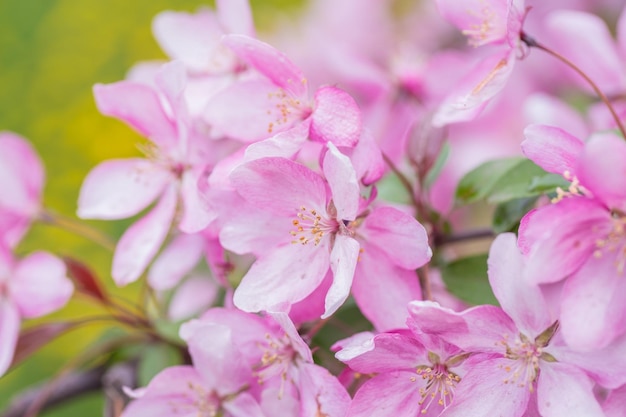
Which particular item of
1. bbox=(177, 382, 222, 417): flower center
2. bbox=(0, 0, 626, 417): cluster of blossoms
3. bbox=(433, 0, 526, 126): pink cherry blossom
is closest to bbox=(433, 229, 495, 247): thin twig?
bbox=(0, 0, 626, 417): cluster of blossoms

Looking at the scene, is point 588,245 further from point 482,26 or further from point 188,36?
point 188,36

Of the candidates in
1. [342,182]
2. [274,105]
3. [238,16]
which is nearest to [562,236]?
[342,182]

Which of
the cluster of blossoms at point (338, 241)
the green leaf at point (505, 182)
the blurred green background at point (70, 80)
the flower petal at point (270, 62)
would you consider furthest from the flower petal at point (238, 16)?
the blurred green background at point (70, 80)

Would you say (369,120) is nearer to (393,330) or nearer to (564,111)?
(564,111)

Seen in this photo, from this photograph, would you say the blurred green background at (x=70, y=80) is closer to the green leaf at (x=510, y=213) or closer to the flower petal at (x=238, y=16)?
the flower petal at (x=238, y=16)

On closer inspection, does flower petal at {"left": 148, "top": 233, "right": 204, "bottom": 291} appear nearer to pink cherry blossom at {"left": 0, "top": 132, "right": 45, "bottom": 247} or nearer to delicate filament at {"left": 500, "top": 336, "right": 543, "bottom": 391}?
pink cherry blossom at {"left": 0, "top": 132, "right": 45, "bottom": 247}


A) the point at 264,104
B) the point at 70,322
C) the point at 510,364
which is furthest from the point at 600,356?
the point at 70,322
